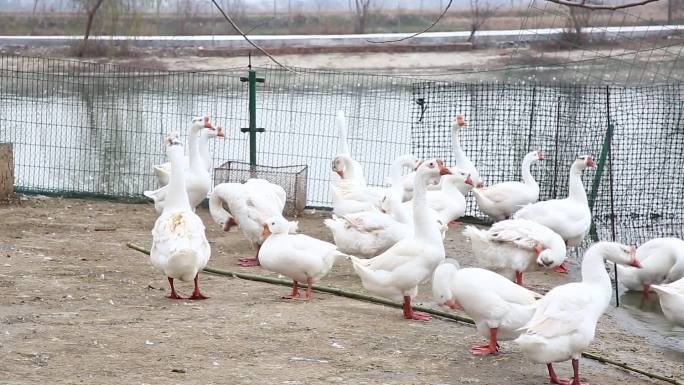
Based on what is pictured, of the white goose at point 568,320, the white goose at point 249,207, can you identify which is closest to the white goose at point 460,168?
the white goose at point 249,207

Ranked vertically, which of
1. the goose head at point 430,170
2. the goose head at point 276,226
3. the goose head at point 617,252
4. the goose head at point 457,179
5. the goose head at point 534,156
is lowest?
the goose head at point 276,226

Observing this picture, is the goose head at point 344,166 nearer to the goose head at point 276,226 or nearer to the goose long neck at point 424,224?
the goose head at point 276,226

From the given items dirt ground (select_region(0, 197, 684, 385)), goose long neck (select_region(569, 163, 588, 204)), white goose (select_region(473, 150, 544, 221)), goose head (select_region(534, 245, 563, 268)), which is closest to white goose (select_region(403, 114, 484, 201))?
white goose (select_region(473, 150, 544, 221))

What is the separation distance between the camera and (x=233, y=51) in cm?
3516

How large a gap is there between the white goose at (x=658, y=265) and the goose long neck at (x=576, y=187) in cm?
109

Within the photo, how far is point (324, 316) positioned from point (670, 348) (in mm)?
2888

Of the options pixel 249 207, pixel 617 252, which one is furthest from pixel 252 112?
pixel 617 252

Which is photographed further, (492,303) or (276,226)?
(276,226)

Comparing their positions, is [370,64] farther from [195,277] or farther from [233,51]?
[195,277]

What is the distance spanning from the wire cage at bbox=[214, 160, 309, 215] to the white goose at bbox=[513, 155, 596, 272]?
10.5 feet

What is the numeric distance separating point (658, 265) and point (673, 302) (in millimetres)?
1703

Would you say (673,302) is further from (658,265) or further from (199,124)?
(199,124)

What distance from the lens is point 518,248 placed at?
384 inches

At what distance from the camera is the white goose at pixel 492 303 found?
7305 mm
